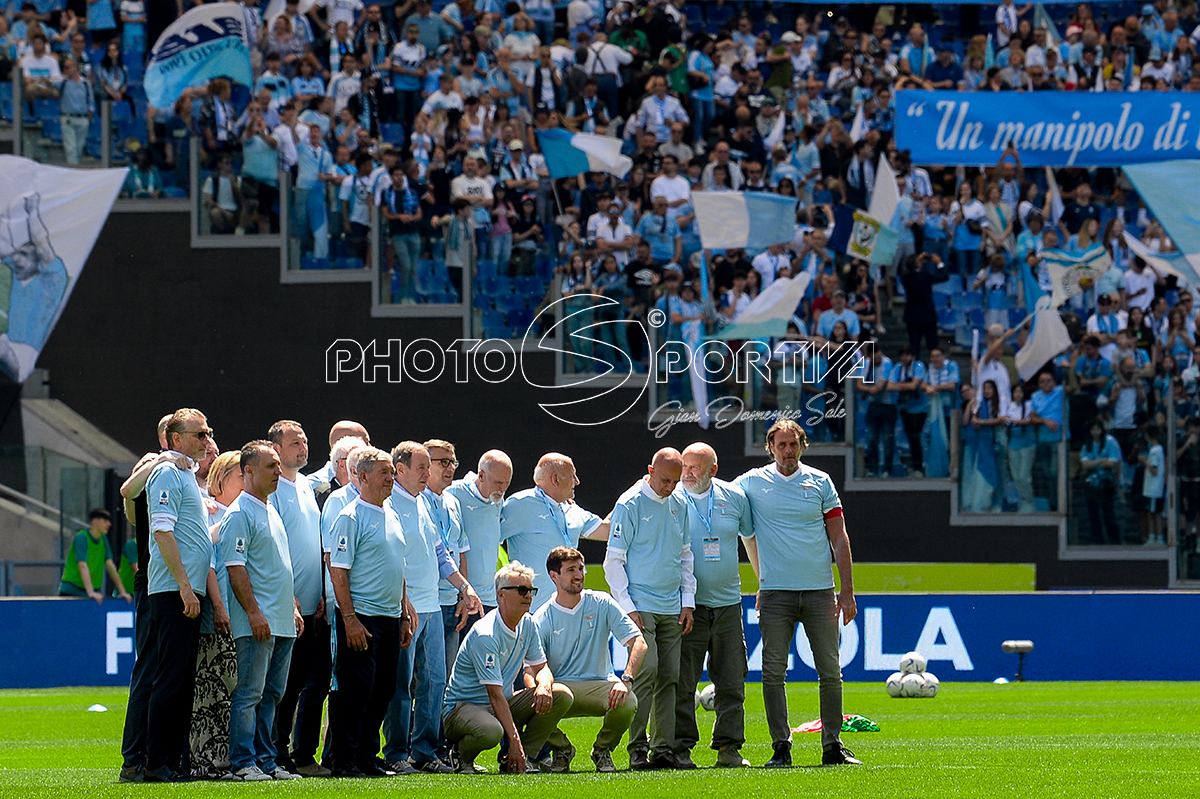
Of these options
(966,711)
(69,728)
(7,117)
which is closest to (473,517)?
(69,728)

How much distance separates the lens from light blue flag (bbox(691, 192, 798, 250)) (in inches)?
803

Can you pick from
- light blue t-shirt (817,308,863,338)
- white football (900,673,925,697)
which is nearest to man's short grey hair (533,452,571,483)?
white football (900,673,925,697)

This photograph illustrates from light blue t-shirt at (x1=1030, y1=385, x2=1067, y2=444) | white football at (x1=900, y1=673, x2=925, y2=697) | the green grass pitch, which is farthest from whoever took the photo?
light blue t-shirt at (x1=1030, y1=385, x2=1067, y2=444)

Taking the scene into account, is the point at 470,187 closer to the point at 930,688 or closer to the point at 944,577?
the point at 944,577

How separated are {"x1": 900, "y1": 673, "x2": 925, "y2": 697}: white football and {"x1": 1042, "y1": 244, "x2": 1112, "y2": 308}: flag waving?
6762 millimetres

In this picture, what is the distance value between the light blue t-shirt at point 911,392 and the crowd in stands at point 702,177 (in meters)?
0.03

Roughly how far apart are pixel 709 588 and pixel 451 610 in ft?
5.12

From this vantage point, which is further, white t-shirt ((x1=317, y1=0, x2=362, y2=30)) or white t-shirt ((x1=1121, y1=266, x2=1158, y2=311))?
white t-shirt ((x1=317, y1=0, x2=362, y2=30))

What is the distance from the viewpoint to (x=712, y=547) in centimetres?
963

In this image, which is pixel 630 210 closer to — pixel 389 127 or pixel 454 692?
pixel 389 127

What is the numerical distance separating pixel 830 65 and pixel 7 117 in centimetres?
1089

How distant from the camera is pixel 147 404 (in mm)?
20453

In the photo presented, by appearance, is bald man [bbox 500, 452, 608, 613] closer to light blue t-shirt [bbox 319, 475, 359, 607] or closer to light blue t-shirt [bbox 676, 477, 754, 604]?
light blue t-shirt [bbox 676, 477, 754, 604]

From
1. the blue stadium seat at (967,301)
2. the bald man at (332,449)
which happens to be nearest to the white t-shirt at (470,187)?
the blue stadium seat at (967,301)
